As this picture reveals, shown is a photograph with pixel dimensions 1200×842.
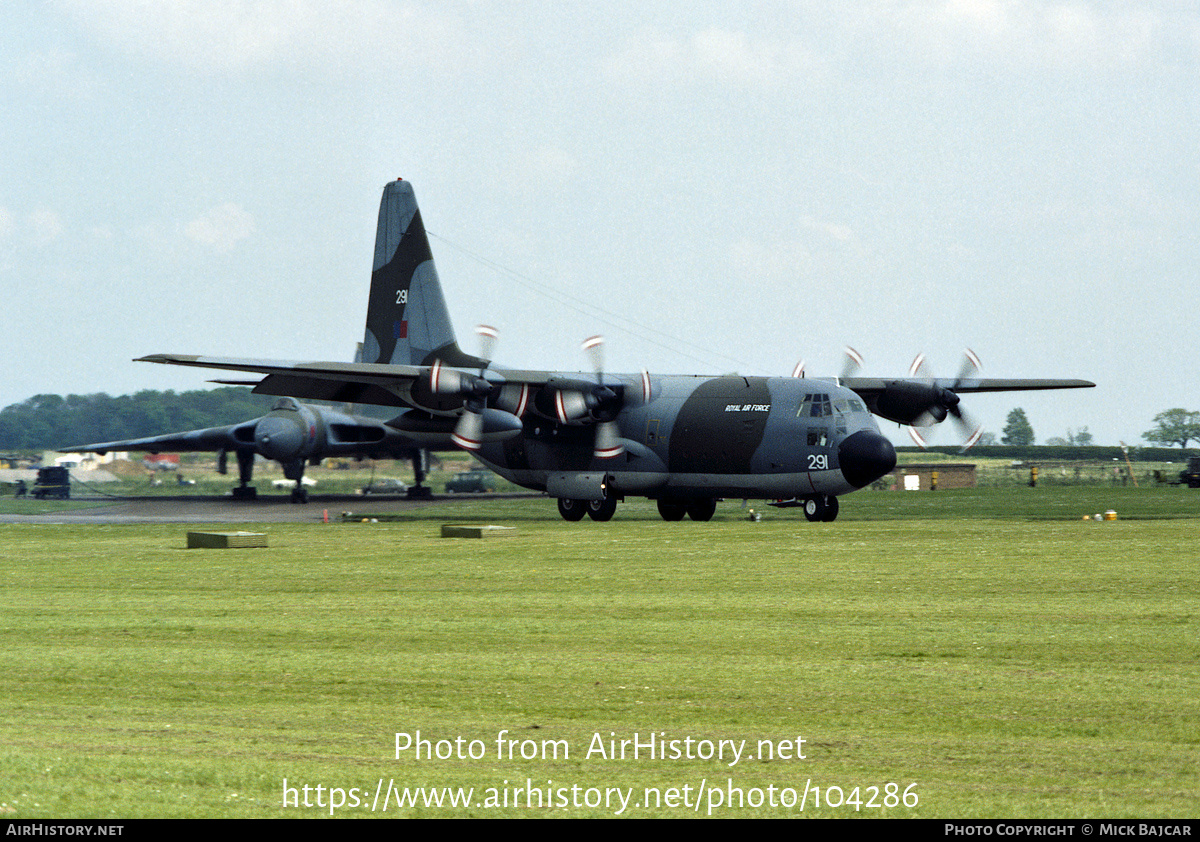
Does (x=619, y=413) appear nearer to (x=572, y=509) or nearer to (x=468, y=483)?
(x=572, y=509)

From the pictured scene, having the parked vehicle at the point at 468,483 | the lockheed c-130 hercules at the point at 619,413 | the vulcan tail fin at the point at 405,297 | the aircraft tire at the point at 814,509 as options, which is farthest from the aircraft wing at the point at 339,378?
the parked vehicle at the point at 468,483

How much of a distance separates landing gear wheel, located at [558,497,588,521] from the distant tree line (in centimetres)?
4972

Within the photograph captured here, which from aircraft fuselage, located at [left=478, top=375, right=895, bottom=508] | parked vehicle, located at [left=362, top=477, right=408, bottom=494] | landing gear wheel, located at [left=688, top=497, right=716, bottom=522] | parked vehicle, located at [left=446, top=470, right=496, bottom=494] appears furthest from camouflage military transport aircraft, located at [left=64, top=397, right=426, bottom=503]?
landing gear wheel, located at [left=688, top=497, right=716, bottom=522]

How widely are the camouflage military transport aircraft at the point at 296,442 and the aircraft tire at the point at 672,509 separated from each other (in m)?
16.9

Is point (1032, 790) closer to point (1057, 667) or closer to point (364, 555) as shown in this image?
point (1057, 667)

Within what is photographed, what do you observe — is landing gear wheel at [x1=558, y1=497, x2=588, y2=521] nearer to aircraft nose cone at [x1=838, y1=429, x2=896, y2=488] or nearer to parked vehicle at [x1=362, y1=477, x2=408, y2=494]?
aircraft nose cone at [x1=838, y1=429, x2=896, y2=488]

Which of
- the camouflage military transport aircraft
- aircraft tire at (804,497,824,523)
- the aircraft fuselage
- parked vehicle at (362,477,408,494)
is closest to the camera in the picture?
the aircraft fuselage

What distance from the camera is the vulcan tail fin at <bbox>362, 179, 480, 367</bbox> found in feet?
147

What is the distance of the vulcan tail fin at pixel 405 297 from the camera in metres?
44.7

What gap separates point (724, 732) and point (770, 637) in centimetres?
466

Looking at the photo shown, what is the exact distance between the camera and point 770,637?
14023 millimetres

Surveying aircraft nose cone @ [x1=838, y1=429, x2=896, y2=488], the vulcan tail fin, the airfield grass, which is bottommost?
the airfield grass

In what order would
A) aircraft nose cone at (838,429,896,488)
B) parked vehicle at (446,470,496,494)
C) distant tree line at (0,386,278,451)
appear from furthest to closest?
distant tree line at (0,386,278,451) → parked vehicle at (446,470,496,494) → aircraft nose cone at (838,429,896,488)

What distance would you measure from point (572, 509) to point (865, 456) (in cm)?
1106
